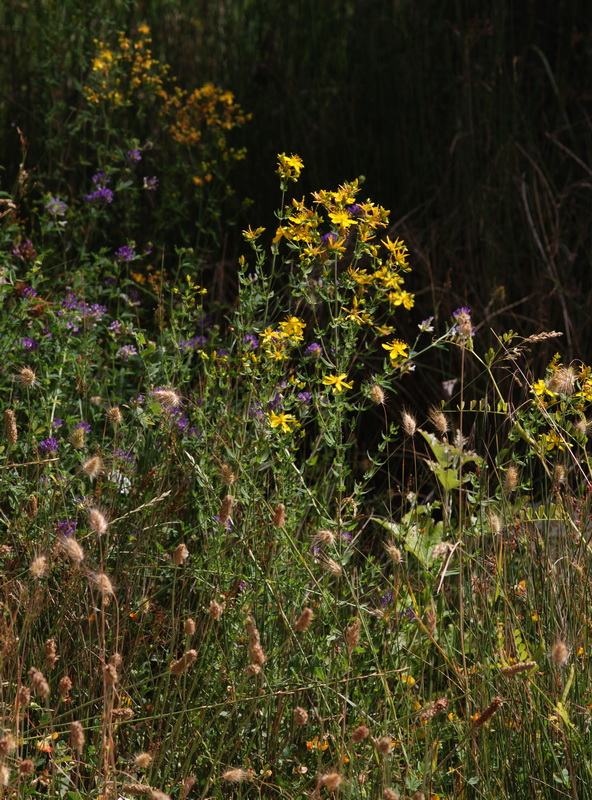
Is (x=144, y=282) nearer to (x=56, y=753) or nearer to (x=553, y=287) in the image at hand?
(x=553, y=287)

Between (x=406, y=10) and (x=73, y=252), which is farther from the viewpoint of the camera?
(x=406, y=10)

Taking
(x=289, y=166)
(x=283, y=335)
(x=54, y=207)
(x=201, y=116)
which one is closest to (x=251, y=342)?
(x=283, y=335)

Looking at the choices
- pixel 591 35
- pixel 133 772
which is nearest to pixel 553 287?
pixel 591 35

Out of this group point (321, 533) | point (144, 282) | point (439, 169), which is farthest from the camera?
point (439, 169)

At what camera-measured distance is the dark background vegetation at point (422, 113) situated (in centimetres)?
382

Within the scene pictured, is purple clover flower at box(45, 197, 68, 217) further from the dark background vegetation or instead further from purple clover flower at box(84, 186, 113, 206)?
the dark background vegetation

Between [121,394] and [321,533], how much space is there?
1.46m

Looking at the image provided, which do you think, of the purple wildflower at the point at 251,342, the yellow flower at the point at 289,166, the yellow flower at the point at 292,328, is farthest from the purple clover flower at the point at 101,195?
the yellow flower at the point at 292,328

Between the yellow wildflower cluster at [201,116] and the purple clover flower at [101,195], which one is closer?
the purple clover flower at [101,195]

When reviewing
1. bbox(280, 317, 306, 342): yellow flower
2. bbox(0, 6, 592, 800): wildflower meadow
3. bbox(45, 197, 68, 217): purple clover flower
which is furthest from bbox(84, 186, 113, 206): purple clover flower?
bbox(280, 317, 306, 342): yellow flower

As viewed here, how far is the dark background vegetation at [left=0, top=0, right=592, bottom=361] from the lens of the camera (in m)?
3.82

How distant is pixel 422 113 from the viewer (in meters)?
4.20

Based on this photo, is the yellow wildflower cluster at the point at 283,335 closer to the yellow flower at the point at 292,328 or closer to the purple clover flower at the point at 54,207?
the yellow flower at the point at 292,328

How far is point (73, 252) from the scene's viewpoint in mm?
3900
